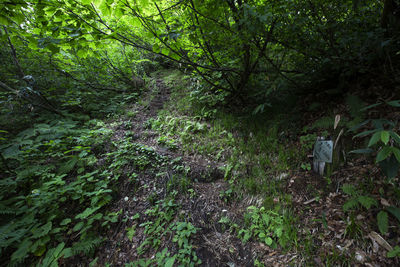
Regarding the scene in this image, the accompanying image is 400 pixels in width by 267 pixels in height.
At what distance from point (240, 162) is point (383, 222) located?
2.02m

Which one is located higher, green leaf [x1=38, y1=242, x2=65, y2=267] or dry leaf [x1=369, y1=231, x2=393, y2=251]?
green leaf [x1=38, y1=242, x2=65, y2=267]

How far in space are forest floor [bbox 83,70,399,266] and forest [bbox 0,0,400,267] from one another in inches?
0.6

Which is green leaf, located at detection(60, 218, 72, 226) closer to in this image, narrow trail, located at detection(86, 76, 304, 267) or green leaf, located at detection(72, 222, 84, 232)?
green leaf, located at detection(72, 222, 84, 232)

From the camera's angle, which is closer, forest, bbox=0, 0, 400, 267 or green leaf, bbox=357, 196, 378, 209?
green leaf, bbox=357, 196, 378, 209

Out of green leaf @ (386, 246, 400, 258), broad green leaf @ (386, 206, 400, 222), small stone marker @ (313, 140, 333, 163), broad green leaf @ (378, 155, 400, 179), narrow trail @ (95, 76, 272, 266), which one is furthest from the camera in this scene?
small stone marker @ (313, 140, 333, 163)

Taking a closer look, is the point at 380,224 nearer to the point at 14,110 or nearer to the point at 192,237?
the point at 192,237

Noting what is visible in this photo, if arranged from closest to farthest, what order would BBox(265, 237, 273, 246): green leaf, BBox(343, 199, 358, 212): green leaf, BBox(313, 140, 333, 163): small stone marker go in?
BBox(343, 199, 358, 212): green leaf < BBox(265, 237, 273, 246): green leaf < BBox(313, 140, 333, 163): small stone marker

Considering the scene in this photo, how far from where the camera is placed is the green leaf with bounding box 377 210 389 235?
5.33 feet

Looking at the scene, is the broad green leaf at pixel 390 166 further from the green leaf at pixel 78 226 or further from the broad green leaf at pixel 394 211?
the green leaf at pixel 78 226

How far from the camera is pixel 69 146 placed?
175 inches

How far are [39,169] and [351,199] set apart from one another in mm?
5410

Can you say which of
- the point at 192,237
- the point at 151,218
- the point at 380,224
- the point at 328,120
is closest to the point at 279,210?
the point at 380,224

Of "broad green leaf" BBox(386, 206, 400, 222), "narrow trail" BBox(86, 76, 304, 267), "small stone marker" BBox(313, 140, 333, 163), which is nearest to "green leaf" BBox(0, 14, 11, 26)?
"narrow trail" BBox(86, 76, 304, 267)

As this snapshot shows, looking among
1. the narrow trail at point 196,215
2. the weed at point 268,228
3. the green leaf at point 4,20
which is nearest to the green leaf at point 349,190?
the weed at point 268,228
